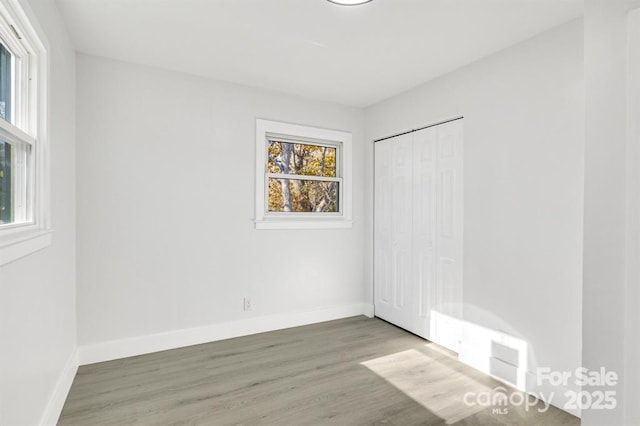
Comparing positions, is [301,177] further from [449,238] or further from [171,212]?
[449,238]

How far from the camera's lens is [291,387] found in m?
2.49

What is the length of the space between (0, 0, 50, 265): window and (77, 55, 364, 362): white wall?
103 centimetres

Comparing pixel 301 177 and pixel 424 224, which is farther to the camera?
pixel 301 177

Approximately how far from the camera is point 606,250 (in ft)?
4.75

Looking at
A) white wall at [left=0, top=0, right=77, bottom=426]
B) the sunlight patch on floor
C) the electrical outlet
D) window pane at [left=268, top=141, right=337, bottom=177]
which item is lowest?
the sunlight patch on floor

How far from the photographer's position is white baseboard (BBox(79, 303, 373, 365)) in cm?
290

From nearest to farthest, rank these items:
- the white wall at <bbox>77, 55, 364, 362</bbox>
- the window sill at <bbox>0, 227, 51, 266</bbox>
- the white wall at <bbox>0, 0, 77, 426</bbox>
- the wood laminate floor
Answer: the window sill at <bbox>0, 227, 51, 266</bbox> < the white wall at <bbox>0, 0, 77, 426</bbox> < the wood laminate floor < the white wall at <bbox>77, 55, 364, 362</bbox>

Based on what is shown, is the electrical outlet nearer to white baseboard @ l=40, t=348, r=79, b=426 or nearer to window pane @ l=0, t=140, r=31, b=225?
white baseboard @ l=40, t=348, r=79, b=426

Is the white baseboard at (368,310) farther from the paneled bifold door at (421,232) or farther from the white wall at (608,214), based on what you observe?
the white wall at (608,214)

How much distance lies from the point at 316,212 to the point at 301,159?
0.64 m

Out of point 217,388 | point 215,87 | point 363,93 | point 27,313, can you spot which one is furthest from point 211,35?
point 217,388

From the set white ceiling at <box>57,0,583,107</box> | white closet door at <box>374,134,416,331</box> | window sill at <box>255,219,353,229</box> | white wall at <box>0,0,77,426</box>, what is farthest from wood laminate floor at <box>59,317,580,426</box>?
white ceiling at <box>57,0,583,107</box>

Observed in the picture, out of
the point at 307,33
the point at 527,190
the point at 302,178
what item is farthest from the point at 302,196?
the point at 527,190

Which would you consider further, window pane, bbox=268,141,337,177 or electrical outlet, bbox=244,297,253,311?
window pane, bbox=268,141,337,177
